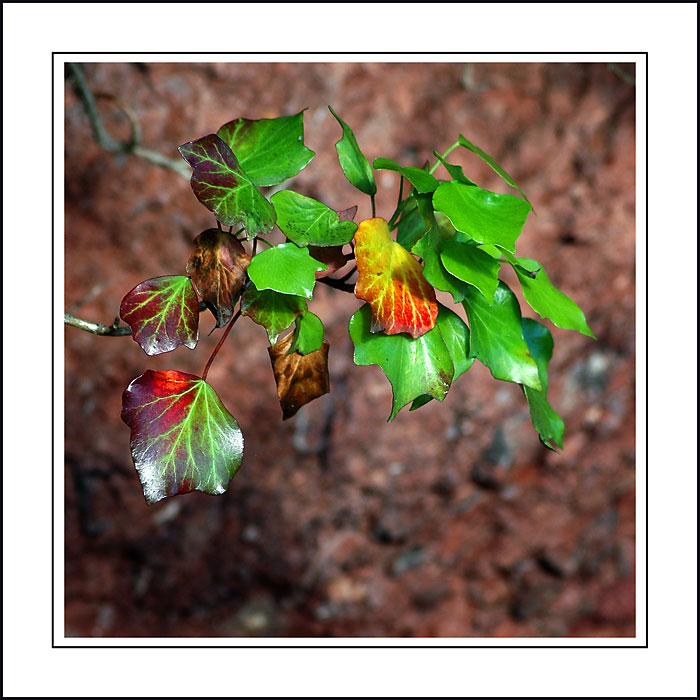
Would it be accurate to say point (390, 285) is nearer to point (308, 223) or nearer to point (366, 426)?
point (308, 223)

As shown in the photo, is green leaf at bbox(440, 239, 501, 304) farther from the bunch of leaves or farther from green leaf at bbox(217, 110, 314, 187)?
green leaf at bbox(217, 110, 314, 187)

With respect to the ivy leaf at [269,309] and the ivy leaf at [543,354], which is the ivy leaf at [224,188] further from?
the ivy leaf at [543,354]

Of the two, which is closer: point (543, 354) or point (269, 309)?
point (269, 309)

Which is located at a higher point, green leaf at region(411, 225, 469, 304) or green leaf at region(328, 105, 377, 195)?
green leaf at region(328, 105, 377, 195)

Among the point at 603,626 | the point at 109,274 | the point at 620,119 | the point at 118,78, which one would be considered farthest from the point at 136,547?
the point at 620,119

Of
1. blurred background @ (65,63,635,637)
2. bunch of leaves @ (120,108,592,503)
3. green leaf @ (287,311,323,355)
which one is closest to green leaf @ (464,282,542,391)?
bunch of leaves @ (120,108,592,503)

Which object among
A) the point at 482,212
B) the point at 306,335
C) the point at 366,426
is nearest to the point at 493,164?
the point at 482,212

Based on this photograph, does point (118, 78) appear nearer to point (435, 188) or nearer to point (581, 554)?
point (435, 188)
